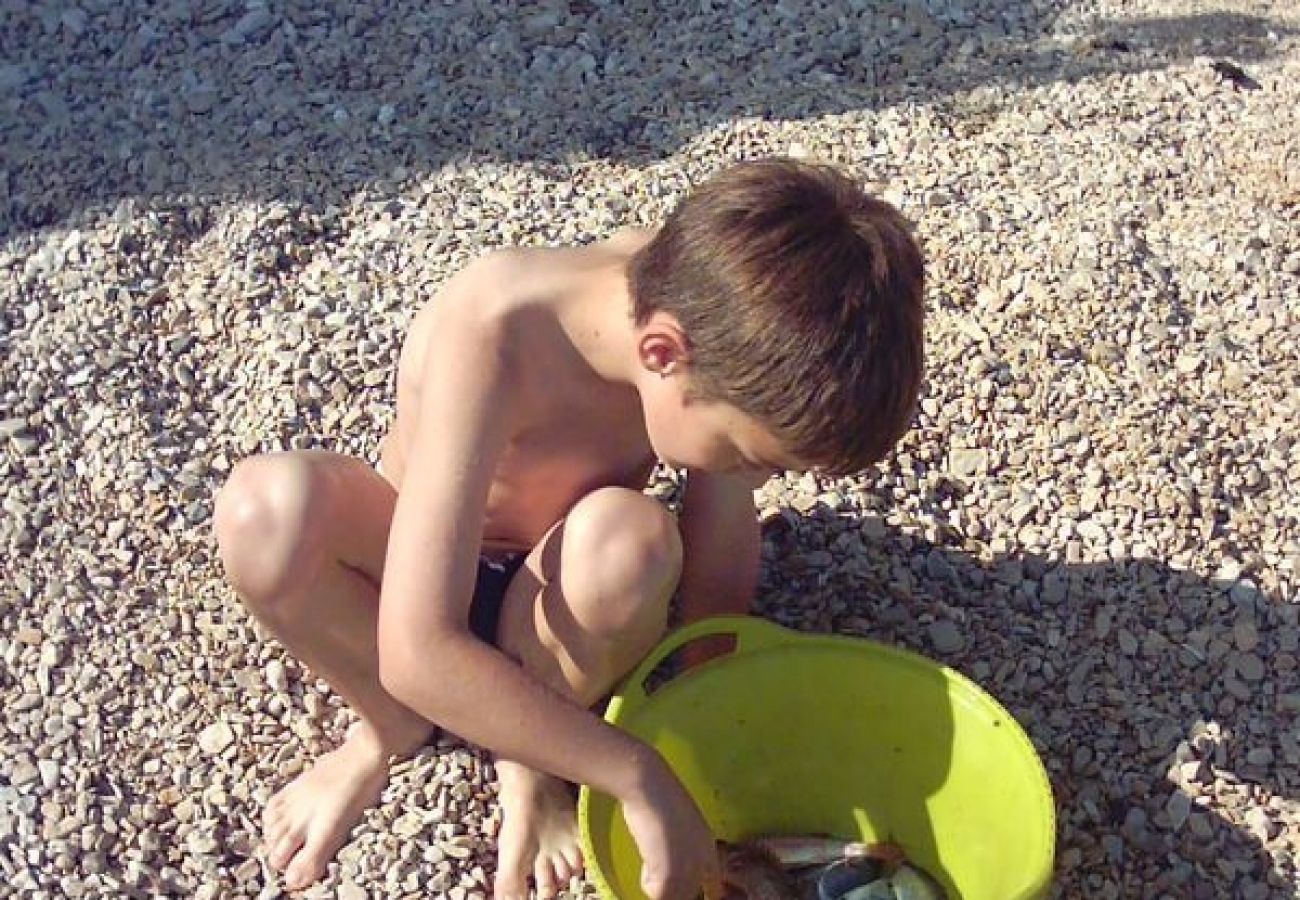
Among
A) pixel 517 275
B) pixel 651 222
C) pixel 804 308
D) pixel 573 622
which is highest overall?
pixel 804 308

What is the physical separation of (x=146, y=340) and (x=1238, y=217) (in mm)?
1898

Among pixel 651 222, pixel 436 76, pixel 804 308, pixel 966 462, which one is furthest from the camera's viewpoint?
pixel 436 76

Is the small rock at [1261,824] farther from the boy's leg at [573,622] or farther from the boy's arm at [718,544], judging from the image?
the boy's leg at [573,622]

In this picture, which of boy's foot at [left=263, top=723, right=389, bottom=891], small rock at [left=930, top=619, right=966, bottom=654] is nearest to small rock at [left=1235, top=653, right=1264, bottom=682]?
small rock at [left=930, top=619, right=966, bottom=654]

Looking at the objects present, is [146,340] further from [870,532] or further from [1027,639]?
[1027,639]

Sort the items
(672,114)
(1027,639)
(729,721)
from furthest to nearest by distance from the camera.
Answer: (672,114) < (1027,639) < (729,721)

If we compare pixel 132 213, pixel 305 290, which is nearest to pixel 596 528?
pixel 305 290

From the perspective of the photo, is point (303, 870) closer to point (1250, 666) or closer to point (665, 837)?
point (665, 837)

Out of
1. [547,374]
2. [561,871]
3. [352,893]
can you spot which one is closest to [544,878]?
[561,871]

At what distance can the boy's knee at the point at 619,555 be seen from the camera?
2174mm

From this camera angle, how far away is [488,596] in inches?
95.5

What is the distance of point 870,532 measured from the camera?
273 centimetres

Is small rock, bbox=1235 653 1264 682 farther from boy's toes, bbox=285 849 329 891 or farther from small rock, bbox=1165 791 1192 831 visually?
boy's toes, bbox=285 849 329 891

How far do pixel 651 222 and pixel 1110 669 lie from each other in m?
1.17
